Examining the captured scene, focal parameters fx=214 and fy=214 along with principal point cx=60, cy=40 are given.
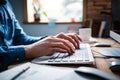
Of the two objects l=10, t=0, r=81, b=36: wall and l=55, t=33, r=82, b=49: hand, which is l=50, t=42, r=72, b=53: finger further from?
l=10, t=0, r=81, b=36: wall

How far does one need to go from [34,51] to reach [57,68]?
23cm

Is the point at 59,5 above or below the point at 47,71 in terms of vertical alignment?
above

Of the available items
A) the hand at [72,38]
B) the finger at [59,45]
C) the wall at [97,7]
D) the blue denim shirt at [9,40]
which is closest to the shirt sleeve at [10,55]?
the blue denim shirt at [9,40]

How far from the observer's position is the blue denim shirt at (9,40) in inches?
40.4

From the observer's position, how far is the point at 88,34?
5.88 ft

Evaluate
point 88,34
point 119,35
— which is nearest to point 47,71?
point 119,35

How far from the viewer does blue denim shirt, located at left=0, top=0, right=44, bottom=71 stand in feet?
3.37

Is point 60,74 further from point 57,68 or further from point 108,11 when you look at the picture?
point 108,11

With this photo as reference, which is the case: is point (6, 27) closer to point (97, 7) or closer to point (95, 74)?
point (95, 74)

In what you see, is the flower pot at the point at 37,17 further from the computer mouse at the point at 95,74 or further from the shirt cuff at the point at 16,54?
the computer mouse at the point at 95,74

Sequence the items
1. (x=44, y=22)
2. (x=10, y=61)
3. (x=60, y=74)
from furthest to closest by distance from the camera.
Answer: (x=44, y=22), (x=10, y=61), (x=60, y=74)

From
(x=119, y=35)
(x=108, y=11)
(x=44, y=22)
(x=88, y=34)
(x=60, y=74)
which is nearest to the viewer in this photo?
(x=60, y=74)

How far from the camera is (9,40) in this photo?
1.47 m

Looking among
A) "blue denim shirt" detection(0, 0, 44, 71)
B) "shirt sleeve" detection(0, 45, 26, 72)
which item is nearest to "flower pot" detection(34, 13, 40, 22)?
"blue denim shirt" detection(0, 0, 44, 71)
